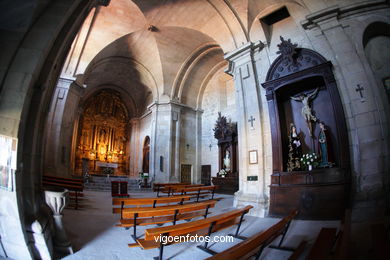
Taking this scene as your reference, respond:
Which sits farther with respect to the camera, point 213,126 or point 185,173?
point 213,126

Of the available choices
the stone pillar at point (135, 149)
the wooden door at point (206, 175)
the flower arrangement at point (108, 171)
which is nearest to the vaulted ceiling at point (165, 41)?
the stone pillar at point (135, 149)

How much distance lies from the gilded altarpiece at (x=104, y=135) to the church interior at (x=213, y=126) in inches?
190

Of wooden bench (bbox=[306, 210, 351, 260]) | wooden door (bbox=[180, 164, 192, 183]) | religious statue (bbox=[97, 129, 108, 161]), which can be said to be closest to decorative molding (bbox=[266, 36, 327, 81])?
wooden bench (bbox=[306, 210, 351, 260])

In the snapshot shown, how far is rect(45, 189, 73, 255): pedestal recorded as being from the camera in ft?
8.26

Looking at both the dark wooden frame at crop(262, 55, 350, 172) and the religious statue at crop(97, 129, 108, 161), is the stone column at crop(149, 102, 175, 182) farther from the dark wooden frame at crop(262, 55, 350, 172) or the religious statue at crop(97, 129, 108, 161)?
Answer: the dark wooden frame at crop(262, 55, 350, 172)

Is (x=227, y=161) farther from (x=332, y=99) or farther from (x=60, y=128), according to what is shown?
(x=60, y=128)

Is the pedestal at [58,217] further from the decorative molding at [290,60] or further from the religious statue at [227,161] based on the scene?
the religious statue at [227,161]

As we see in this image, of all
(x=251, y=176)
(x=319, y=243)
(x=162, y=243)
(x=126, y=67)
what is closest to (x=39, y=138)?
(x=162, y=243)

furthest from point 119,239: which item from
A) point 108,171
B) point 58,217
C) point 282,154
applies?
point 108,171

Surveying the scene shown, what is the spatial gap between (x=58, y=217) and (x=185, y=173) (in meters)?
10.8

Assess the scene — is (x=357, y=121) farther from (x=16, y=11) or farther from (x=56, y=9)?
(x=16, y=11)

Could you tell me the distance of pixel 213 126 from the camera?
13.7 m

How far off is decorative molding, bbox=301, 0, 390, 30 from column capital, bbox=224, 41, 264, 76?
5.10 feet

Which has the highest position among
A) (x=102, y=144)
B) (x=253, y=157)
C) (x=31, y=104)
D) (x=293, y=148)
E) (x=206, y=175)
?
(x=102, y=144)
